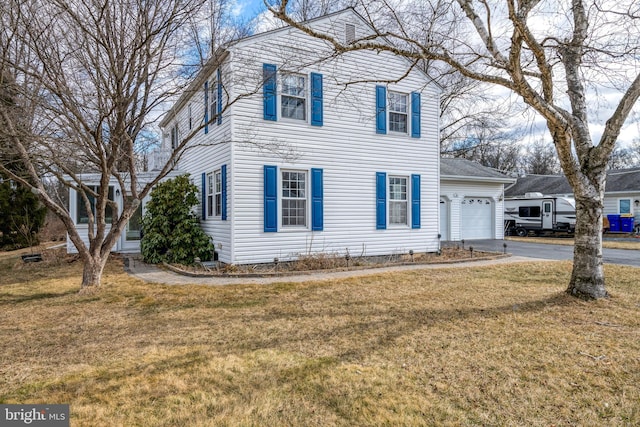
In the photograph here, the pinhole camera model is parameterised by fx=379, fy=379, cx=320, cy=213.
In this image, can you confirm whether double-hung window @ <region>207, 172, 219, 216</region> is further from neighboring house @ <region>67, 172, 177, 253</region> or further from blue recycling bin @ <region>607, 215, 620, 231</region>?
blue recycling bin @ <region>607, 215, 620, 231</region>

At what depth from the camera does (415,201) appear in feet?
37.7

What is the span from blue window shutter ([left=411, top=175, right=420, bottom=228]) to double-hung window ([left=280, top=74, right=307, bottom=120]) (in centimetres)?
391

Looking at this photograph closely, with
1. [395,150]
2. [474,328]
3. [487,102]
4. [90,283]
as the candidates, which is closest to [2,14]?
[90,283]

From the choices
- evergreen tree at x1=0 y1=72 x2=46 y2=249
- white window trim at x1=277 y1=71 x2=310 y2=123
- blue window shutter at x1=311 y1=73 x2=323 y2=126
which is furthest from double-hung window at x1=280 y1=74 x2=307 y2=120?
evergreen tree at x1=0 y1=72 x2=46 y2=249

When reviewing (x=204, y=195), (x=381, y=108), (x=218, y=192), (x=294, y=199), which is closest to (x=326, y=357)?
(x=294, y=199)

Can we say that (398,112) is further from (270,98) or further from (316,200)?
(270,98)

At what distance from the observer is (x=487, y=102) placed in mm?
20969

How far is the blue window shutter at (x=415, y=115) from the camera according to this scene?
1149cm

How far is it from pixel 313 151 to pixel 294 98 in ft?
4.84

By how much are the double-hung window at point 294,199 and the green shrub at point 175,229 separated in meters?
2.25

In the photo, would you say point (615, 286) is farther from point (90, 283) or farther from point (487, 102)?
point (487, 102)

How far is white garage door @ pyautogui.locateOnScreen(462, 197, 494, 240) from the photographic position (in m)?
17.0

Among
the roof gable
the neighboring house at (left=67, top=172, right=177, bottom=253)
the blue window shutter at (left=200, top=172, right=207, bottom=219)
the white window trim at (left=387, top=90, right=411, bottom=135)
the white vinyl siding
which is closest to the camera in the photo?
the white vinyl siding

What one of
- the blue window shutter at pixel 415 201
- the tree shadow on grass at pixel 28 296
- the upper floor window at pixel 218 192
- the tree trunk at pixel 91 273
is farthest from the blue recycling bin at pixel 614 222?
the tree shadow on grass at pixel 28 296
